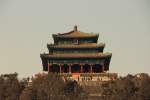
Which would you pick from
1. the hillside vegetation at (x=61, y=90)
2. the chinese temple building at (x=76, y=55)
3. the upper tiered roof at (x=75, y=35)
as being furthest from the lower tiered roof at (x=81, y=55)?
the hillside vegetation at (x=61, y=90)

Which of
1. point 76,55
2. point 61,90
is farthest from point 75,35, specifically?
point 61,90

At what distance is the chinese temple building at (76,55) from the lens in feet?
287

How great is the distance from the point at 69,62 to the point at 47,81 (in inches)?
931

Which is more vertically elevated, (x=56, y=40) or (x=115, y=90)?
(x=56, y=40)

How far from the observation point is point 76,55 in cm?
8744

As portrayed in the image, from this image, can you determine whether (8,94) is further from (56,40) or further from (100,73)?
(56,40)

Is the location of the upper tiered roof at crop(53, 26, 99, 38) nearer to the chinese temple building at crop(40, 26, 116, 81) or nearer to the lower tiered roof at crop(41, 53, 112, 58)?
the chinese temple building at crop(40, 26, 116, 81)

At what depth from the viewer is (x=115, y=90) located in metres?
63.5

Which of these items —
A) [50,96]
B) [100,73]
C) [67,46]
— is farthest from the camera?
[67,46]

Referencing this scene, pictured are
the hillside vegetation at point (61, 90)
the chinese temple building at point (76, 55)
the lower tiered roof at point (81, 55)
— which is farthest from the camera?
the chinese temple building at point (76, 55)

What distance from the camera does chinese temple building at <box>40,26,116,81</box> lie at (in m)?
87.4

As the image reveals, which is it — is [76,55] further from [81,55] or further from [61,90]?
[61,90]

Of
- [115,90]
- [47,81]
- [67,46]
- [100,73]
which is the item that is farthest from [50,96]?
[67,46]

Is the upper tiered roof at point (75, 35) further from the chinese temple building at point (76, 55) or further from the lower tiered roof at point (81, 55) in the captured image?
the lower tiered roof at point (81, 55)
